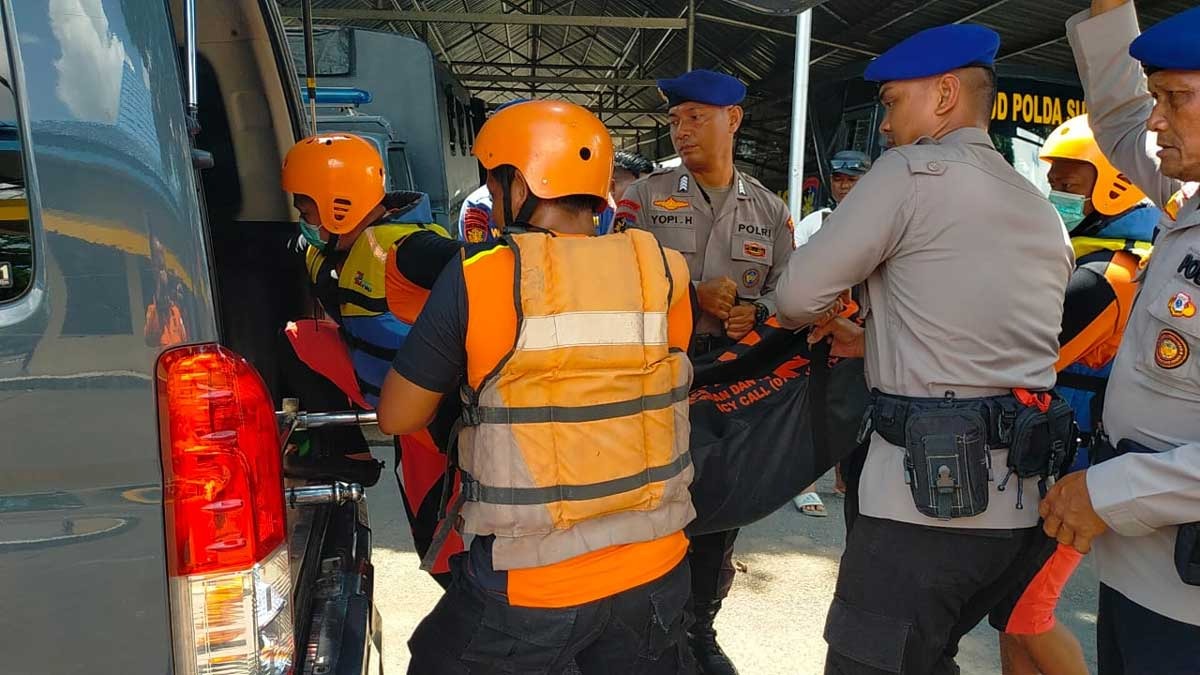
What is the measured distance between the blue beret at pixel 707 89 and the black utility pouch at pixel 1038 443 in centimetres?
148

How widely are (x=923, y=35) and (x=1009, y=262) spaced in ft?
1.74

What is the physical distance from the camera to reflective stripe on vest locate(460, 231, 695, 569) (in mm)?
1528

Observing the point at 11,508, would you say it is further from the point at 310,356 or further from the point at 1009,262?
the point at 1009,262

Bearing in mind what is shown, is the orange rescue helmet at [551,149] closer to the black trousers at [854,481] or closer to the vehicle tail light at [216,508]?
the vehicle tail light at [216,508]

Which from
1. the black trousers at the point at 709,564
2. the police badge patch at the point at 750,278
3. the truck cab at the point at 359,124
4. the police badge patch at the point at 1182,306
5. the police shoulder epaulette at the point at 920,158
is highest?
the truck cab at the point at 359,124

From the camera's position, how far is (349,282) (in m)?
2.53

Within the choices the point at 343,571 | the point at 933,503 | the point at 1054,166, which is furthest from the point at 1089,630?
the point at 343,571

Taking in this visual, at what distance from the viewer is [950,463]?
1.79 m

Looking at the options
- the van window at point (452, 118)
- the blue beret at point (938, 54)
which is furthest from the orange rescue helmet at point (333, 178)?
the van window at point (452, 118)

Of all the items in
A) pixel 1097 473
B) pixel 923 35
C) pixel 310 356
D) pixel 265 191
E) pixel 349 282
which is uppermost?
pixel 923 35

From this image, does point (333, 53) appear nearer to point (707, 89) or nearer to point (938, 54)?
point (707, 89)

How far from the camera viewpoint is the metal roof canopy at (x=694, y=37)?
10.4 metres

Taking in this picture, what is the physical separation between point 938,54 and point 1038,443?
856 millimetres

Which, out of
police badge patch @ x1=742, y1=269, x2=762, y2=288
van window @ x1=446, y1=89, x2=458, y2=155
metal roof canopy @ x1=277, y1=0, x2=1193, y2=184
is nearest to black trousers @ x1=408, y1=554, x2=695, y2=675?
police badge patch @ x1=742, y1=269, x2=762, y2=288
